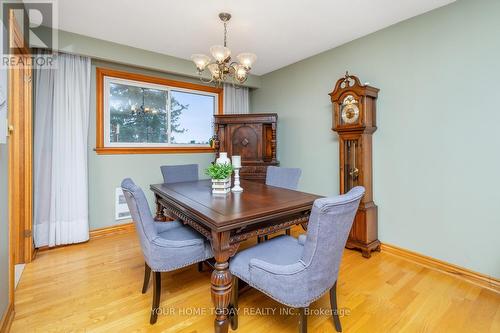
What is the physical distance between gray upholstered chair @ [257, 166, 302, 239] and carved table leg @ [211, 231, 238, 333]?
1.15m

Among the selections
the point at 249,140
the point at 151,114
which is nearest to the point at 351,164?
the point at 249,140

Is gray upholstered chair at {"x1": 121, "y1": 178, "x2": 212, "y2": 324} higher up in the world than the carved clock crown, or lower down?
lower down

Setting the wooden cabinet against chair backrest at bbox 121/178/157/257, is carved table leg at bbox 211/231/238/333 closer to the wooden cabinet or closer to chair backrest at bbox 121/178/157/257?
chair backrest at bbox 121/178/157/257

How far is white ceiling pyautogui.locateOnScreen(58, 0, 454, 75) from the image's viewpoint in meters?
2.28

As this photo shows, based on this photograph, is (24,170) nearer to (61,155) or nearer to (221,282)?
(61,155)

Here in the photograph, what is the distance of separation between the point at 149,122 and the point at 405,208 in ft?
11.3

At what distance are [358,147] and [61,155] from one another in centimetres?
338

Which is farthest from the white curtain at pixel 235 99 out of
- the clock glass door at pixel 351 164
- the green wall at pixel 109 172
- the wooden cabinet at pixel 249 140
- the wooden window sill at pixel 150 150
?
the clock glass door at pixel 351 164

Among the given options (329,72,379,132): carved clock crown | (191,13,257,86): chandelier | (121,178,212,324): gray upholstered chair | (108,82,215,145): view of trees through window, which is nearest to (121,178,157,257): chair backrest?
(121,178,212,324): gray upholstered chair

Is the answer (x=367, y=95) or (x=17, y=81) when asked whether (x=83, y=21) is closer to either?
(x=17, y=81)

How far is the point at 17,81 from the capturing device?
2.06 metres

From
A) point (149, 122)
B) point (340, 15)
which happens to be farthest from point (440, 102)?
point (149, 122)

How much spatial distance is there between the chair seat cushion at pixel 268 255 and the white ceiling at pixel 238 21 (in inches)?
81.8

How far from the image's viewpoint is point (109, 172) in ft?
10.9
